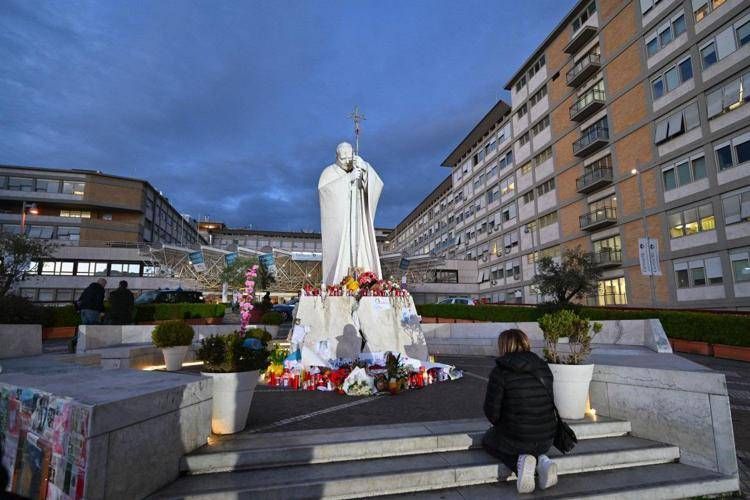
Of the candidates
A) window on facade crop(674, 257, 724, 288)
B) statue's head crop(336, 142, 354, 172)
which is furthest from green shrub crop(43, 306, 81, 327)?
window on facade crop(674, 257, 724, 288)

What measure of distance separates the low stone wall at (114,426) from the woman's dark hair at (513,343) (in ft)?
11.0

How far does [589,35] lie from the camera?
37.7 metres

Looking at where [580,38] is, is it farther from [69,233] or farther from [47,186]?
[47,186]

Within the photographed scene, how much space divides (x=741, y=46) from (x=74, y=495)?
35442 millimetres

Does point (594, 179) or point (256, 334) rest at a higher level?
point (594, 179)

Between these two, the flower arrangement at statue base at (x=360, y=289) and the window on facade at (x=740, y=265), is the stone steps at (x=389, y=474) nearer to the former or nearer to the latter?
the flower arrangement at statue base at (x=360, y=289)

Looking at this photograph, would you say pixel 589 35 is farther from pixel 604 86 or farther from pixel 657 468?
pixel 657 468

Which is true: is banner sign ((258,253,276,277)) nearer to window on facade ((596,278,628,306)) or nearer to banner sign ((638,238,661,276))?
window on facade ((596,278,628,306))

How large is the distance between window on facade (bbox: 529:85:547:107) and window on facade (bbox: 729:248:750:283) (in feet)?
89.2

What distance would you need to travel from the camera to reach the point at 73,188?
6134cm

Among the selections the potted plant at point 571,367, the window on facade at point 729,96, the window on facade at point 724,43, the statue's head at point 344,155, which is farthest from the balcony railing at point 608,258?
the potted plant at point 571,367

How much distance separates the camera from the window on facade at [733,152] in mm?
24000

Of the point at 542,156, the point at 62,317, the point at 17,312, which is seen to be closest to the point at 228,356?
the point at 17,312

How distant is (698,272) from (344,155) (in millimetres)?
27113
